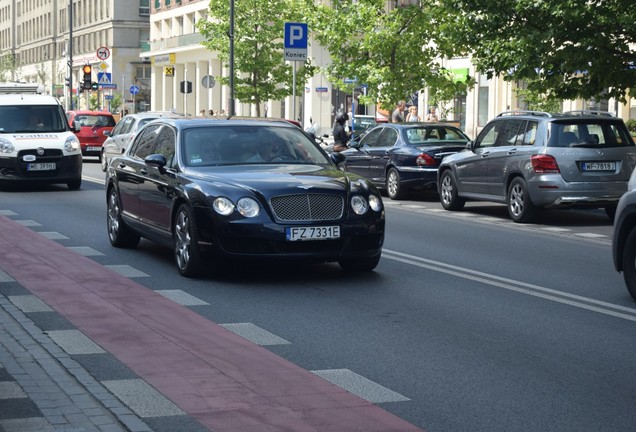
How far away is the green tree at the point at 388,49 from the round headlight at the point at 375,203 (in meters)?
23.2

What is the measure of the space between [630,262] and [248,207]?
326 centimetres

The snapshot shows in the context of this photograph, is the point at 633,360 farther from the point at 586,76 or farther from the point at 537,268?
the point at 586,76

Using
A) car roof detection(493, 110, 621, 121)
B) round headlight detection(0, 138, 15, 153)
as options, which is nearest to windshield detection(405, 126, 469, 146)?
car roof detection(493, 110, 621, 121)

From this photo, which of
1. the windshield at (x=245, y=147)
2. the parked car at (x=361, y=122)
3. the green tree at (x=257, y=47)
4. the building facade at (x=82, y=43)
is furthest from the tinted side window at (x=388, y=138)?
the building facade at (x=82, y=43)

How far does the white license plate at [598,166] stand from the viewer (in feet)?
62.5

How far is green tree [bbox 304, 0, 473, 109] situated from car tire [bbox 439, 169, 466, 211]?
12.6 meters

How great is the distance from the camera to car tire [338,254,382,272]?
11984 mm

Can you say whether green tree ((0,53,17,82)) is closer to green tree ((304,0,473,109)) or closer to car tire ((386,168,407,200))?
green tree ((304,0,473,109))

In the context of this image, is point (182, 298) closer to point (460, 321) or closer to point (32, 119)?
point (460, 321)

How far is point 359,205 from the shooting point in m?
11.5

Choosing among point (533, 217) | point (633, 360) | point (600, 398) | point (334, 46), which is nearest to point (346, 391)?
point (600, 398)

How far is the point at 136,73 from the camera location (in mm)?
107812

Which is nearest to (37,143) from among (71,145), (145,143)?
(71,145)

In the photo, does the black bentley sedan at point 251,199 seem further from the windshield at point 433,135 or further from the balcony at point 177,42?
the balcony at point 177,42
